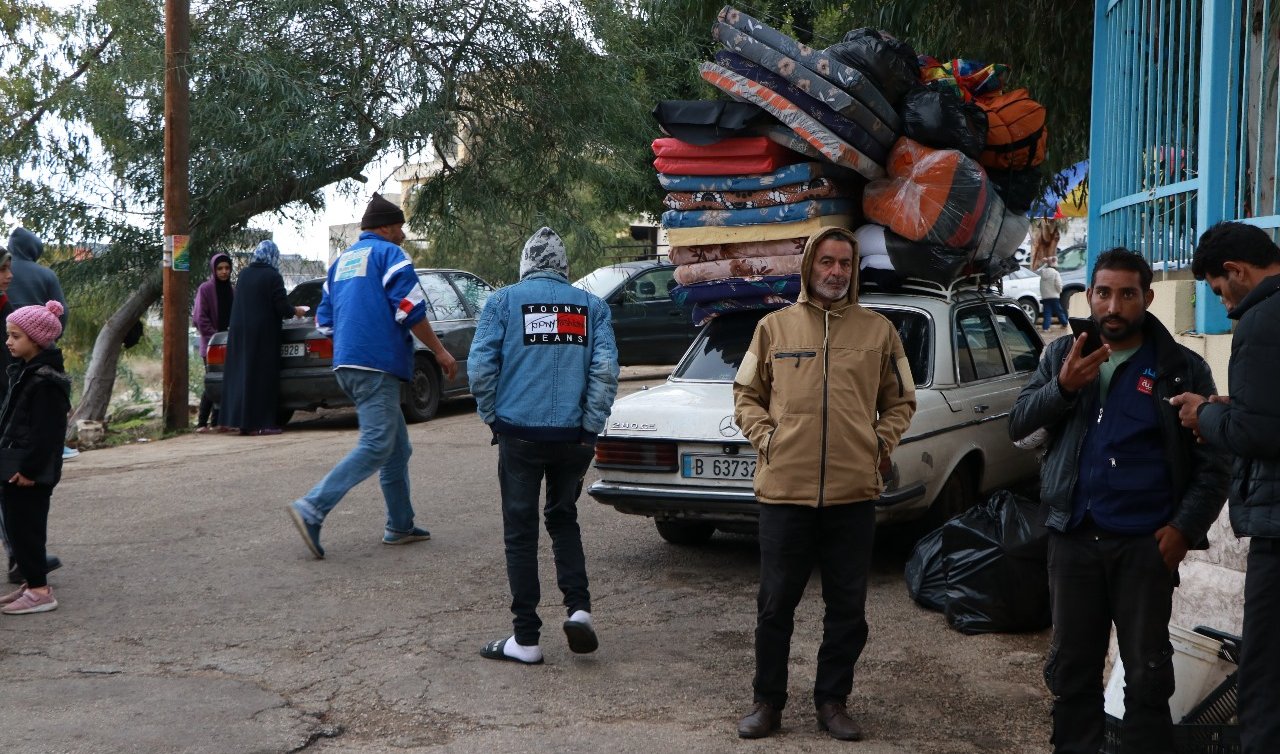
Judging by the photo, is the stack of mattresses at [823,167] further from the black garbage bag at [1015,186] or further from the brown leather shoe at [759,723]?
the brown leather shoe at [759,723]

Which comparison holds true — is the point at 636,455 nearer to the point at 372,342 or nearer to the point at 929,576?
the point at 929,576

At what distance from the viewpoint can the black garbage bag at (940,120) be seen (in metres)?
7.14

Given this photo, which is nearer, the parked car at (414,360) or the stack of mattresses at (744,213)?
the stack of mattresses at (744,213)

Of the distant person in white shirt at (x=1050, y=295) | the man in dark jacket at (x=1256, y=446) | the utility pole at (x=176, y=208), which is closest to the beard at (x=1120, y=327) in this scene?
the man in dark jacket at (x=1256, y=446)

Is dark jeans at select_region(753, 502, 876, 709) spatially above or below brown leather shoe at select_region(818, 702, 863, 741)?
above

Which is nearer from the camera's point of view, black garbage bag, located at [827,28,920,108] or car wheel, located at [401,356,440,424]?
black garbage bag, located at [827,28,920,108]

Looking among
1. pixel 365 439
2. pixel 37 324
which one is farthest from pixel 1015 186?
pixel 37 324

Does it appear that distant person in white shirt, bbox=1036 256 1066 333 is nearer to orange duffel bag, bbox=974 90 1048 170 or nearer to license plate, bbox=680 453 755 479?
orange duffel bag, bbox=974 90 1048 170

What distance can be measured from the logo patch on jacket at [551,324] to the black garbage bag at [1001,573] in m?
2.06

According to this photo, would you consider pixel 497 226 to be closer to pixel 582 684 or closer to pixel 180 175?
pixel 180 175

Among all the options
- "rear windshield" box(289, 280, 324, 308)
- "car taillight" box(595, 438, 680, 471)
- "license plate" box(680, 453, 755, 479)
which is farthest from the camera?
"rear windshield" box(289, 280, 324, 308)

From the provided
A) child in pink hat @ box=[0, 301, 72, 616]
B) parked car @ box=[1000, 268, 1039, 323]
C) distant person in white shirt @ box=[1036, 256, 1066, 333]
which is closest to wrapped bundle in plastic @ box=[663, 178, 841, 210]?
child in pink hat @ box=[0, 301, 72, 616]

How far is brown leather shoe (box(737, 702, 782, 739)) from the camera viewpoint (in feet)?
15.2

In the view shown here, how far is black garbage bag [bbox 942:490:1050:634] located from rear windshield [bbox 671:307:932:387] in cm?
122
